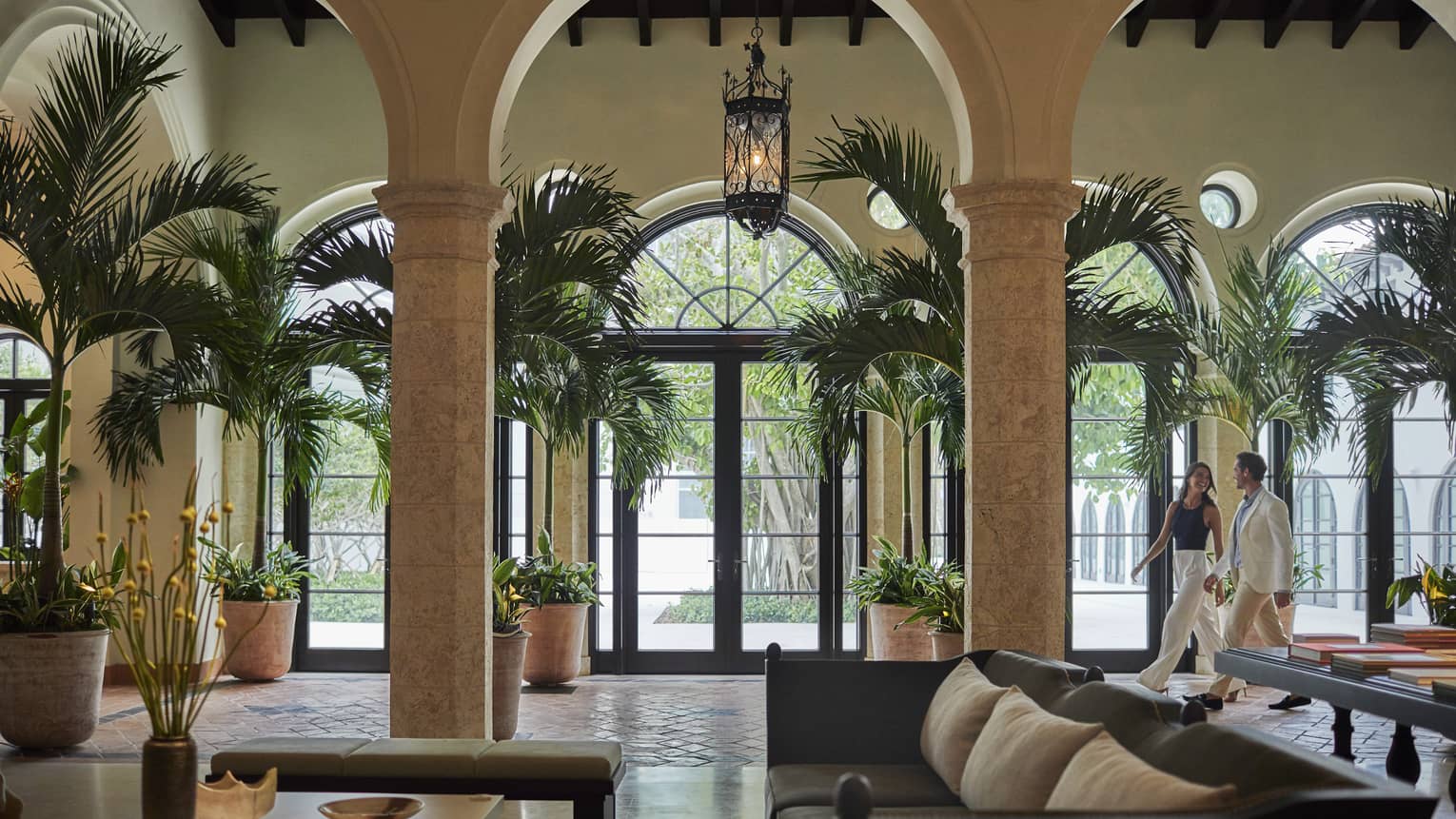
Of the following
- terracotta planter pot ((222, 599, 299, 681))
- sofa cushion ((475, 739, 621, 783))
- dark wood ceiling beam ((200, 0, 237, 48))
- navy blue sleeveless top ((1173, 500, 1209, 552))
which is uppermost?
dark wood ceiling beam ((200, 0, 237, 48))

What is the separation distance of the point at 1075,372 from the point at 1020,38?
6.00ft

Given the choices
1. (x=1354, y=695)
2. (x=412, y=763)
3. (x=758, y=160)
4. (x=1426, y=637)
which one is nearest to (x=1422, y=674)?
(x=1354, y=695)

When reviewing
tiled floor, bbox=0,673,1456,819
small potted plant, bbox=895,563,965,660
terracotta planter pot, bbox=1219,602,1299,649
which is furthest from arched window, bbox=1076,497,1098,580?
small potted plant, bbox=895,563,965,660

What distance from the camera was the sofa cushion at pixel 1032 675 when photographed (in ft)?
11.6

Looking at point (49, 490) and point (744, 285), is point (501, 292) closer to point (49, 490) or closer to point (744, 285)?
point (49, 490)

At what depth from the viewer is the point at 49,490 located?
251 inches

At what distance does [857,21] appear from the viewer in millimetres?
9617

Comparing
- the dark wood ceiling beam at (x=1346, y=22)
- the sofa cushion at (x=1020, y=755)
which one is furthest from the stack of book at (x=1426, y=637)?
the dark wood ceiling beam at (x=1346, y=22)

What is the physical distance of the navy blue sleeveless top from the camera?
25.0ft

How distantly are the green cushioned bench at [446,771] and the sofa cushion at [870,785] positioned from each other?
636mm

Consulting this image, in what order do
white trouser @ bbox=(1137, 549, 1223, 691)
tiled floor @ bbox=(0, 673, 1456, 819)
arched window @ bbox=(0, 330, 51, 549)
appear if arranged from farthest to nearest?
1. arched window @ bbox=(0, 330, 51, 549)
2. white trouser @ bbox=(1137, 549, 1223, 691)
3. tiled floor @ bbox=(0, 673, 1456, 819)

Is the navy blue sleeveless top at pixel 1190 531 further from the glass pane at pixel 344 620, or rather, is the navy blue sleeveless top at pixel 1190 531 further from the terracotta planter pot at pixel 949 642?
the glass pane at pixel 344 620

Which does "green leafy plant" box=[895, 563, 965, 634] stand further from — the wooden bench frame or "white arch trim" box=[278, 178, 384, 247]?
"white arch trim" box=[278, 178, 384, 247]

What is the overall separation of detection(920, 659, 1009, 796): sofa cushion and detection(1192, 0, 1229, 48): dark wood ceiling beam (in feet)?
24.1
